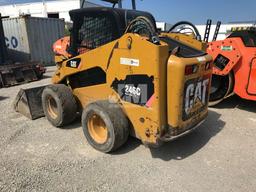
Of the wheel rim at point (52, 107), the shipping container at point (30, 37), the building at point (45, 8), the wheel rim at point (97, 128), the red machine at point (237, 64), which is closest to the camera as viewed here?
the wheel rim at point (97, 128)

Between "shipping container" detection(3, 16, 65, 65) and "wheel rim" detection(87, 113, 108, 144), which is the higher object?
"shipping container" detection(3, 16, 65, 65)

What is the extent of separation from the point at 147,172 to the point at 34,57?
10.6m

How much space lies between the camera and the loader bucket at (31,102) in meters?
4.70

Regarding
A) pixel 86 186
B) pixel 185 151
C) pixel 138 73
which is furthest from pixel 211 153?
pixel 86 186

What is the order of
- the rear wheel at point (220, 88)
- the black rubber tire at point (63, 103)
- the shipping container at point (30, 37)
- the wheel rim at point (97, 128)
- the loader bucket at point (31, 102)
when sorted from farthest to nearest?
1. the shipping container at point (30, 37)
2. the rear wheel at point (220, 88)
3. the loader bucket at point (31, 102)
4. the black rubber tire at point (63, 103)
5. the wheel rim at point (97, 128)

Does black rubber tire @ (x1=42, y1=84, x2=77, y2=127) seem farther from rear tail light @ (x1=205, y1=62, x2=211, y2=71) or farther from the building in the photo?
the building

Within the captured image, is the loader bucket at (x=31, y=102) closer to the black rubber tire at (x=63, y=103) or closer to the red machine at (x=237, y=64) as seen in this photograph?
the black rubber tire at (x=63, y=103)

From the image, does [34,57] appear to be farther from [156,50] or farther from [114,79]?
[156,50]

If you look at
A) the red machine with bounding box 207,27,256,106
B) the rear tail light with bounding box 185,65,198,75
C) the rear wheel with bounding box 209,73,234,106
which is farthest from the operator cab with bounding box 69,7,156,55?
the rear wheel with bounding box 209,73,234,106

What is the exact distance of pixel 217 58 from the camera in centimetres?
549

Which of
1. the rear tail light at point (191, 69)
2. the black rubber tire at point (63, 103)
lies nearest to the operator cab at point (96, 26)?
the black rubber tire at point (63, 103)

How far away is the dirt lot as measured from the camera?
2855 mm

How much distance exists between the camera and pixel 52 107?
14.8 ft

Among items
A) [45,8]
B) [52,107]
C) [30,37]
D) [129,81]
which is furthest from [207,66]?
[45,8]
